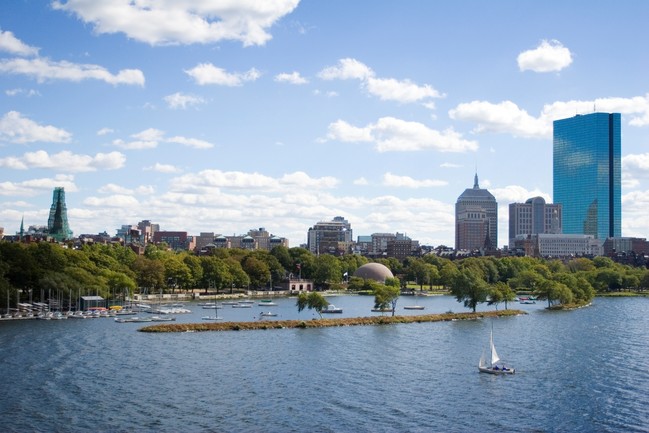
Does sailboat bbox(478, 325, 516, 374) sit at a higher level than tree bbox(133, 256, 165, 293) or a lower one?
lower

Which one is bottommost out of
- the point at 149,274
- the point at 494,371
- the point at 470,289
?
the point at 494,371

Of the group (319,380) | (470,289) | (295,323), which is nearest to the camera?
(319,380)

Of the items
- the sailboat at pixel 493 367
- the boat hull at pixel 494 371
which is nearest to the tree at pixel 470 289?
the sailboat at pixel 493 367

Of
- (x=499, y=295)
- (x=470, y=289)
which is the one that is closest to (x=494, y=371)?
(x=470, y=289)

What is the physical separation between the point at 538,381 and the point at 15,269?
91.2 metres

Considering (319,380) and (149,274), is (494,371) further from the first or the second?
(149,274)

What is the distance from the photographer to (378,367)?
76438 mm

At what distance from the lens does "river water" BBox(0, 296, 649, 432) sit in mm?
55375

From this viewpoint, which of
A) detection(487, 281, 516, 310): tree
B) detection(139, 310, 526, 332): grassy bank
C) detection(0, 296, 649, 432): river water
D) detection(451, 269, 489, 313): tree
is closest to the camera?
detection(0, 296, 649, 432): river water

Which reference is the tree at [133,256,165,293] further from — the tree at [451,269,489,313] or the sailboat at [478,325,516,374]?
the sailboat at [478,325,516,374]

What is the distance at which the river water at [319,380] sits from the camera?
55.4 metres

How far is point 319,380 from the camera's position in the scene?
69625 mm

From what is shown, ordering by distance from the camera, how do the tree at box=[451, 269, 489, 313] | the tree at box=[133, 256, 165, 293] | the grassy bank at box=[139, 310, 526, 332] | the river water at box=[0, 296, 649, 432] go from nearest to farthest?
the river water at box=[0, 296, 649, 432] < the grassy bank at box=[139, 310, 526, 332] < the tree at box=[451, 269, 489, 313] < the tree at box=[133, 256, 165, 293]

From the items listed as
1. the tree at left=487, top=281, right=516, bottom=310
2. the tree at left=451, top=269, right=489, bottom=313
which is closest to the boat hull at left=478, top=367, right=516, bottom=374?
the tree at left=451, top=269, right=489, bottom=313
